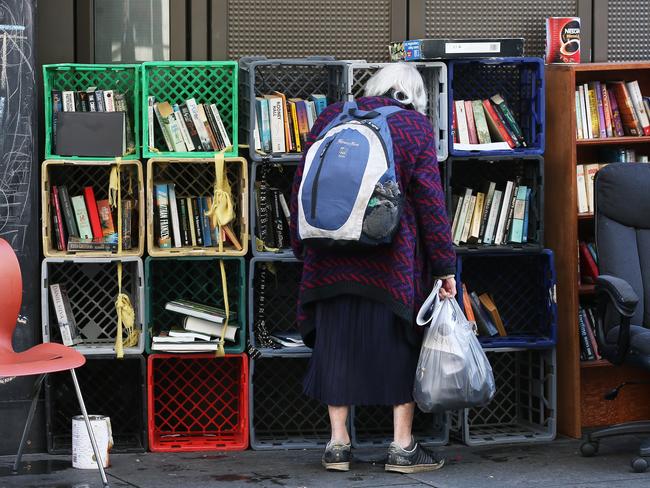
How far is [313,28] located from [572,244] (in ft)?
5.68

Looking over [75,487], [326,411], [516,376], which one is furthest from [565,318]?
[75,487]

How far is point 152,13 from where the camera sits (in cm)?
572

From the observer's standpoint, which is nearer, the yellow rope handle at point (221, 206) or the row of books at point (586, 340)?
the yellow rope handle at point (221, 206)

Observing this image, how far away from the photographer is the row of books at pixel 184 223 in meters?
5.33

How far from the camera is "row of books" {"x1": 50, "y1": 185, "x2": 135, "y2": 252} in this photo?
17.3ft

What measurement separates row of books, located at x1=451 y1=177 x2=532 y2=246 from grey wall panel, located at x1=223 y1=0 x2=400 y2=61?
3.07 feet

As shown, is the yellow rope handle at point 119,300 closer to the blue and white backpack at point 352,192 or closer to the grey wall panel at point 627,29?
the blue and white backpack at point 352,192

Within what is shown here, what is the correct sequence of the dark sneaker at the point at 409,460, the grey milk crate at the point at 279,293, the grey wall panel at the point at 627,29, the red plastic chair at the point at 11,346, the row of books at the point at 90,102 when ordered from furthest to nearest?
the grey wall panel at the point at 627,29 < the grey milk crate at the point at 279,293 < the row of books at the point at 90,102 < the dark sneaker at the point at 409,460 < the red plastic chair at the point at 11,346

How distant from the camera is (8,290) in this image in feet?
15.2

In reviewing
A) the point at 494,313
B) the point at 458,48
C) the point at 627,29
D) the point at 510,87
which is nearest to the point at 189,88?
the point at 458,48

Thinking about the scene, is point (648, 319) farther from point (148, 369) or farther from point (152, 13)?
point (152, 13)

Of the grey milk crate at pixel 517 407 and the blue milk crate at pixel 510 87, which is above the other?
the blue milk crate at pixel 510 87

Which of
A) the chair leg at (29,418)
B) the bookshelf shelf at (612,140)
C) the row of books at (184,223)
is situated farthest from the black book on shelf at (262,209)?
the bookshelf shelf at (612,140)

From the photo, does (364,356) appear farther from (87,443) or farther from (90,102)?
(90,102)
